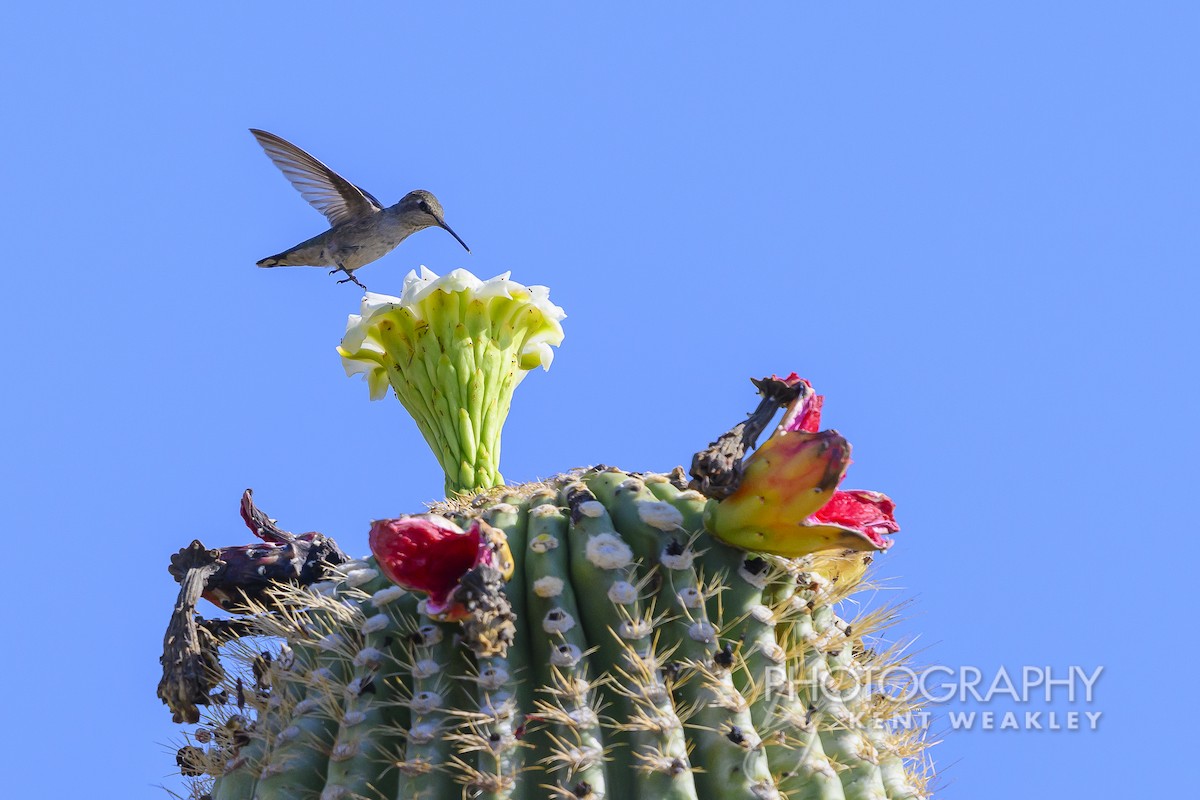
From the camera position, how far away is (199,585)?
173 inches

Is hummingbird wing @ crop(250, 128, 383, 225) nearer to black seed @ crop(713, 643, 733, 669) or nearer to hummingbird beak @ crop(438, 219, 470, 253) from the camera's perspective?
hummingbird beak @ crop(438, 219, 470, 253)

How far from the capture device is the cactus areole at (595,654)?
346 centimetres

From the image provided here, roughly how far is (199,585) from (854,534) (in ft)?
7.05

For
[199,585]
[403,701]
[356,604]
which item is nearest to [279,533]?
[199,585]

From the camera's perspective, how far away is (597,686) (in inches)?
140

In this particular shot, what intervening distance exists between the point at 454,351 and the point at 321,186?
564cm

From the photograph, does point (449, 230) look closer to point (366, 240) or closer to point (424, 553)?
point (366, 240)

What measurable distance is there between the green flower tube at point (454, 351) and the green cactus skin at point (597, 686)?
4.21ft

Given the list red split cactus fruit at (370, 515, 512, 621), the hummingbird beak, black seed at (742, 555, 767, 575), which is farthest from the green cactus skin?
the hummingbird beak

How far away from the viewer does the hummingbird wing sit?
1030 centimetres

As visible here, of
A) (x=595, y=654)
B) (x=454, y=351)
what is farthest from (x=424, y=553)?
(x=454, y=351)

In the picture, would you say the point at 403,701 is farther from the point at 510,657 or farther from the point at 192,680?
the point at 192,680

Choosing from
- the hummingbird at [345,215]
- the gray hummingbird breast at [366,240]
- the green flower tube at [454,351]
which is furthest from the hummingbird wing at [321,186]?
the green flower tube at [454,351]

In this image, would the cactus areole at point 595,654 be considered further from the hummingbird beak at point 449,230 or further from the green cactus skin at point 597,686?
the hummingbird beak at point 449,230
